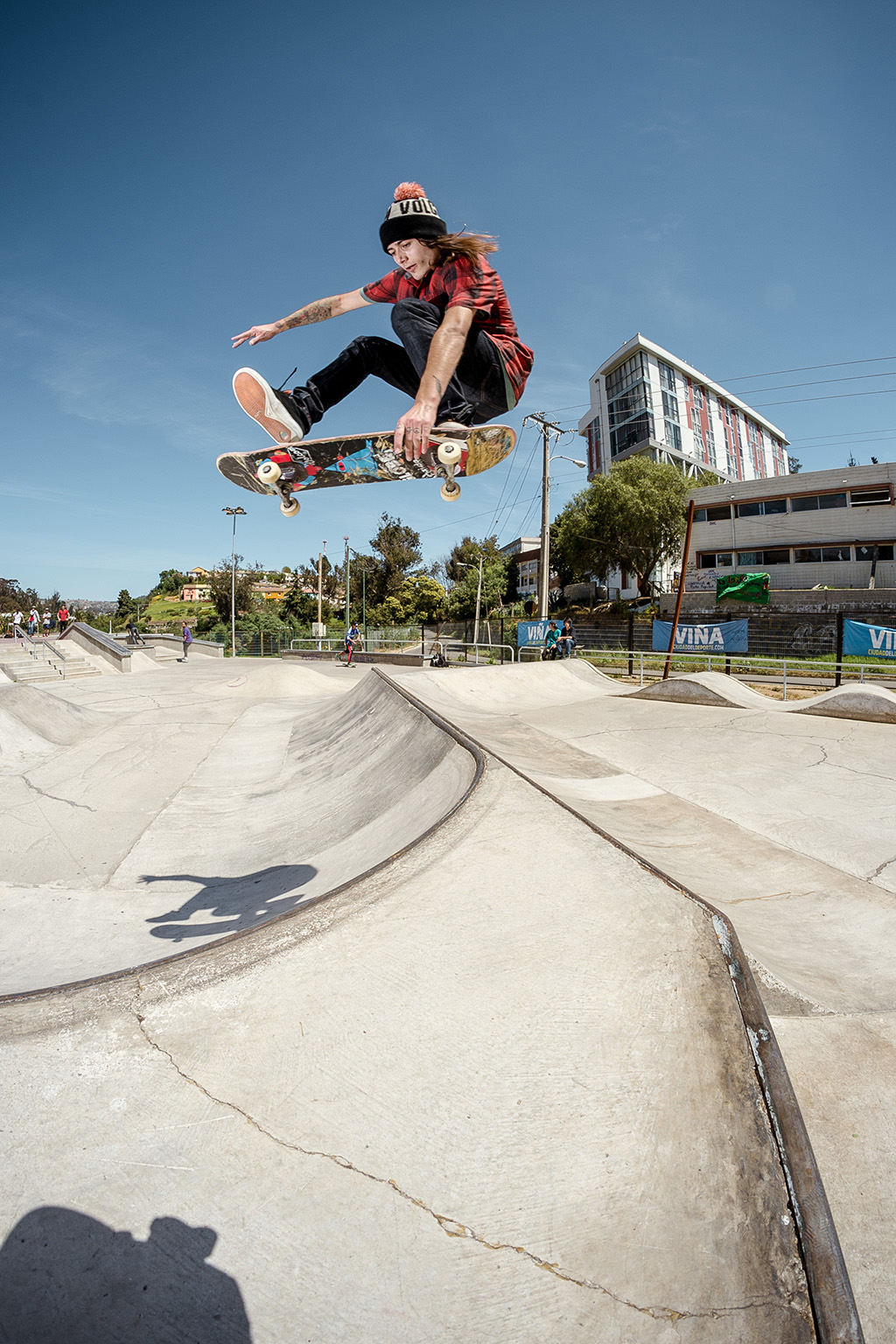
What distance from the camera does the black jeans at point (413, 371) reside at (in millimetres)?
8438

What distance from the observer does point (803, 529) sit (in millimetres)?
33344

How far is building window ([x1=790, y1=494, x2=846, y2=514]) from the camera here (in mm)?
32875

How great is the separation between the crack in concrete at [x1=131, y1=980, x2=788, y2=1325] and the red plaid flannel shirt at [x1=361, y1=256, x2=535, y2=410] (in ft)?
29.9

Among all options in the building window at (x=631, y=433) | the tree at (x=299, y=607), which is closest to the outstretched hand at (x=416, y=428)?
the tree at (x=299, y=607)

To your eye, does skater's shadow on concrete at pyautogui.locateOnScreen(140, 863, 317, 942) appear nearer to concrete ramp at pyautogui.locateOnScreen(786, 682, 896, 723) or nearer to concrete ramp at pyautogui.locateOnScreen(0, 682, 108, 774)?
concrete ramp at pyautogui.locateOnScreen(0, 682, 108, 774)

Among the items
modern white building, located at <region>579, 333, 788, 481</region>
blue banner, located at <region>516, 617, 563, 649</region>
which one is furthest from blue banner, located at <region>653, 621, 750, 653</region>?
modern white building, located at <region>579, 333, 788, 481</region>

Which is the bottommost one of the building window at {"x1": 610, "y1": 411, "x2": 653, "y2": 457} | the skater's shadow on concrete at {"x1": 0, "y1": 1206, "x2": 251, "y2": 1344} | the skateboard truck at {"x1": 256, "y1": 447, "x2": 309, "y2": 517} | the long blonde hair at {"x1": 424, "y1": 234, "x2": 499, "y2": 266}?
the skater's shadow on concrete at {"x1": 0, "y1": 1206, "x2": 251, "y2": 1344}

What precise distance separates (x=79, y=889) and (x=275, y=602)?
2165 inches

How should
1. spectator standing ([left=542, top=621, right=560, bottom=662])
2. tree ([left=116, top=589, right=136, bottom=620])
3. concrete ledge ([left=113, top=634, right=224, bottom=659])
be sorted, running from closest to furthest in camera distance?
spectator standing ([left=542, top=621, right=560, bottom=662]) → concrete ledge ([left=113, top=634, right=224, bottom=659]) → tree ([left=116, top=589, right=136, bottom=620])

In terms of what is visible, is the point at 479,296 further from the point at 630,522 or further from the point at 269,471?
the point at 630,522

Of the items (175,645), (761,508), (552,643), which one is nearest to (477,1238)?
(552,643)

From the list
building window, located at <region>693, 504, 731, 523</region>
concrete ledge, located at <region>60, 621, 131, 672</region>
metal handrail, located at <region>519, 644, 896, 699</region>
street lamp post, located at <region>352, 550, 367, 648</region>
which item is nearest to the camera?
metal handrail, located at <region>519, 644, 896, 699</region>

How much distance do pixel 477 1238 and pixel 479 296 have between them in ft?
31.3

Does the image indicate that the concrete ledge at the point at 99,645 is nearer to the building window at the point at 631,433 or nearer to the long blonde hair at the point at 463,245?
the long blonde hair at the point at 463,245
